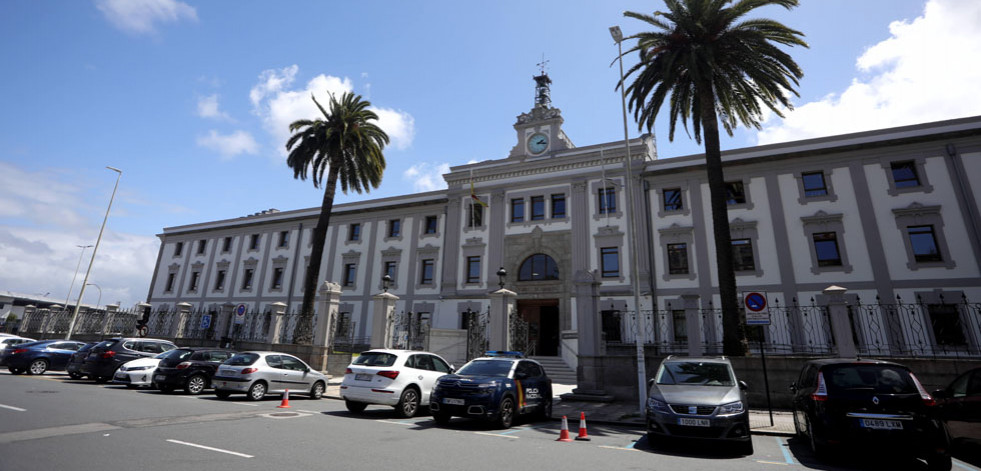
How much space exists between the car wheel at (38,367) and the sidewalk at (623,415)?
13677 mm

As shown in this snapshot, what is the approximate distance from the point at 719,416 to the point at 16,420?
497 inches

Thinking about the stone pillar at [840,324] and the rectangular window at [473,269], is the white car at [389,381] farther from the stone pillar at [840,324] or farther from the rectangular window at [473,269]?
the rectangular window at [473,269]

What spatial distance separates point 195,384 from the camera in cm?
1436

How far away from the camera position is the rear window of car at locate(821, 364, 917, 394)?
22.9 feet

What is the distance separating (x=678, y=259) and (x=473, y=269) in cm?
1256

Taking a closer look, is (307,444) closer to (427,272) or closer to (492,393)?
(492,393)

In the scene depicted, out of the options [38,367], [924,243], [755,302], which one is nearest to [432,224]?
[38,367]

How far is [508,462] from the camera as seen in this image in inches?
249

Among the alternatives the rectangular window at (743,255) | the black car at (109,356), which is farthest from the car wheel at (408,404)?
the rectangular window at (743,255)

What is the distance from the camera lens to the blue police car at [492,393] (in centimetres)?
936

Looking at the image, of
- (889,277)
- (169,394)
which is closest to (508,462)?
(169,394)

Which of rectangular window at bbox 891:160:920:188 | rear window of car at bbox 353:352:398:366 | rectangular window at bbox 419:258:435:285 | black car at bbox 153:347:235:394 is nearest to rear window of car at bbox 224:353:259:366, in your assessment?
black car at bbox 153:347:235:394

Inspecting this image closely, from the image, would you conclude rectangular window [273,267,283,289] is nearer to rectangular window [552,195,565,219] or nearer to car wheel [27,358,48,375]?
car wheel [27,358,48,375]

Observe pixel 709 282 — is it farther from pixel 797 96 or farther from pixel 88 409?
pixel 88 409
